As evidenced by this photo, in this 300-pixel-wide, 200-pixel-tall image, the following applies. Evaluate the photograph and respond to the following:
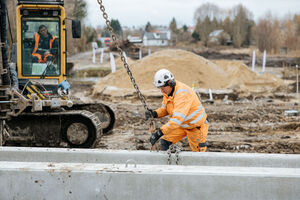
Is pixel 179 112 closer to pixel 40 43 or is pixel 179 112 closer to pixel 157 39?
pixel 40 43

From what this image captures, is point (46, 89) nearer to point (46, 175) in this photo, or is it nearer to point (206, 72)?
point (46, 175)

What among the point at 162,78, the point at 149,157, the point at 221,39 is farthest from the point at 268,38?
the point at 149,157

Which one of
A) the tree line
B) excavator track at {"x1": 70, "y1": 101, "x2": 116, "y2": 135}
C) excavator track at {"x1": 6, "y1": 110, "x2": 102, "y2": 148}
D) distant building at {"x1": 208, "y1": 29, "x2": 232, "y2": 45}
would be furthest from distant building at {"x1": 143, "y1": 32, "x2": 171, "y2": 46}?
excavator track at {"x1": 6, "y1": 110, "x2": 102, "y2": 148}

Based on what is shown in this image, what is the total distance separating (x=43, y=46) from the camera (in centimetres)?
793

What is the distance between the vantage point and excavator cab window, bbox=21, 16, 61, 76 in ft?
25.7

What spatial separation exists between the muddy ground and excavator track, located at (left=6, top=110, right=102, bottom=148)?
364 millimetres

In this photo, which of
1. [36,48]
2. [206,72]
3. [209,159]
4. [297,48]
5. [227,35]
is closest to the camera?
[209,159]

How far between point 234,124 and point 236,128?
1.59ft

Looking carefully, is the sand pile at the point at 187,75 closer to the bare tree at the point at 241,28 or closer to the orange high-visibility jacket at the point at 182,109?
the orange high-visibility jacket at the point at 182,109

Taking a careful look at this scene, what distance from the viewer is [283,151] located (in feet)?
26.8

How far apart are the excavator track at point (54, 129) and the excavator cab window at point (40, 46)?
978mm

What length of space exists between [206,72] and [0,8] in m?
12.7

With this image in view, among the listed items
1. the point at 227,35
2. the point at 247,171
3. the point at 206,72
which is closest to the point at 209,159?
the point at 247,171

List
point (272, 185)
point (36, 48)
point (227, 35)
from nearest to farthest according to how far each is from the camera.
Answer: point (272, 185) < point (36, 48) < point (227, 35)
